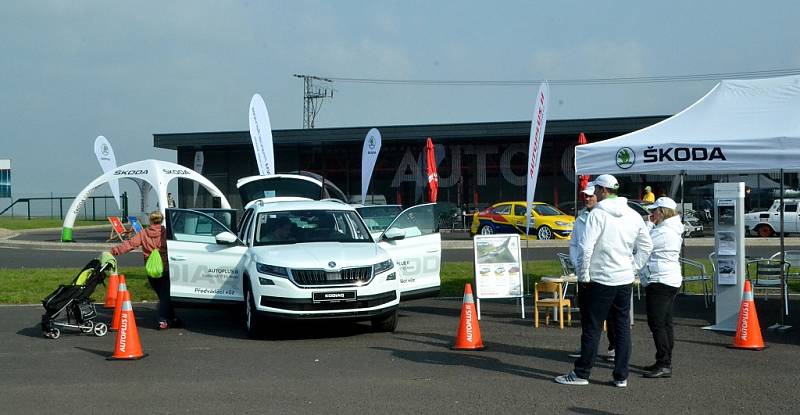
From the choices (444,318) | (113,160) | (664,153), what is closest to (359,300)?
(444,318)

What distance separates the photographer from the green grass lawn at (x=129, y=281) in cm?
1577

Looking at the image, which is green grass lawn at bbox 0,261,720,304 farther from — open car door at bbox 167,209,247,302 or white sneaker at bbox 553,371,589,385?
white sneaker at bbox 553,371,589,385

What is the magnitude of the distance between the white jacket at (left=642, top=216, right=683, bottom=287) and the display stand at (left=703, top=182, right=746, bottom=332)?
249cm

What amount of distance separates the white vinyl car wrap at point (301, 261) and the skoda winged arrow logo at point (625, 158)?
278 cm

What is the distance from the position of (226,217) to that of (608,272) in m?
7.58

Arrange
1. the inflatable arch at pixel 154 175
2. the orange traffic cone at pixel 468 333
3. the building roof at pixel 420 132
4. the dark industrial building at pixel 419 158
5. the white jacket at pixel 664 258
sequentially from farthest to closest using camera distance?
the dark industrial building at pixel 419 158 < the building roof at pixel 420 132 < the inflatable arch at pixel 154 175 < the orange traffic cone at pixel 468 333 < the white jacket at pixel 664 258

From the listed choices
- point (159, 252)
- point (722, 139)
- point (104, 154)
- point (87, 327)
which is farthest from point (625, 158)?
point (104, 154)

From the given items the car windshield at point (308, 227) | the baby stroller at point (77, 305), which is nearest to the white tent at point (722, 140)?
the car windshield at point (308, 227)

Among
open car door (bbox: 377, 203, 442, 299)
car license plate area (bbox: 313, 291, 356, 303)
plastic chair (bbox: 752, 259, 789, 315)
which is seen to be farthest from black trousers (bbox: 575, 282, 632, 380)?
plastic chair (bbox: 752, 259, 789, 315)

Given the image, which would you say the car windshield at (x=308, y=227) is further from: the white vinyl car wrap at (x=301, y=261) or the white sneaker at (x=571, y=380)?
the white sneaker at (x=571, y=380)

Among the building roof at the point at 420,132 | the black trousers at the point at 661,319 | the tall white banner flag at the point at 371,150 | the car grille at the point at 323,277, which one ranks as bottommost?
the black trousers at the point at 661,319

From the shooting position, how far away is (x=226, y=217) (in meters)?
14.0

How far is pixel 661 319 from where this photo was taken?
28.2ft

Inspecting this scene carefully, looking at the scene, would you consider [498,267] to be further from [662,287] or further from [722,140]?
[662,287]
